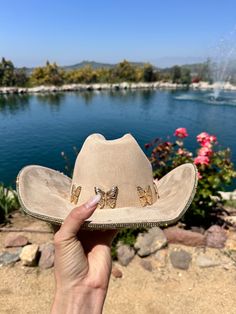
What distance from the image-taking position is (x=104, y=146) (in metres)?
1.89

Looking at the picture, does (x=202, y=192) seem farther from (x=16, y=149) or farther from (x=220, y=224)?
(x=16, y=149)

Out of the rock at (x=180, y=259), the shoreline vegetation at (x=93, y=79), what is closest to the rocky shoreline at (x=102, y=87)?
the shoreline vegetation at (x=93, y=79)

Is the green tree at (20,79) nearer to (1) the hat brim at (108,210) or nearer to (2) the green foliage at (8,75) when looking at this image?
(2) the green foliage at (8,75)

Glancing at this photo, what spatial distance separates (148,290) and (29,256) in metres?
2.03

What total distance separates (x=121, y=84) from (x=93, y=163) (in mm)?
69261

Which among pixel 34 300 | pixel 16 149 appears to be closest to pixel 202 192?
pixel 34 300

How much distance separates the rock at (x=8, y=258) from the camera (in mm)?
4488

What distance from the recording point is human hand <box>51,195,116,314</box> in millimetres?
1541

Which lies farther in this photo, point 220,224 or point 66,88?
point 66,88

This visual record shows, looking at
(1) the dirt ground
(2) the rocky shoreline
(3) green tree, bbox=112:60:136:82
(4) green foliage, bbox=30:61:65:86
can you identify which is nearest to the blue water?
(1) the dirt ground

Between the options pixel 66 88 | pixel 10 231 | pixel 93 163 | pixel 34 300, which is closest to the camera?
pixel 93 163

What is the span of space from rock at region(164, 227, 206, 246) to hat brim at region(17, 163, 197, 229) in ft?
10.1

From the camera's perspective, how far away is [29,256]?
4.38m

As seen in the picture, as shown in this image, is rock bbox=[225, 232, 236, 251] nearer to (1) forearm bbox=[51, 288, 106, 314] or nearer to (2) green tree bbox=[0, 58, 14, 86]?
(1) forearm bbox=[51, 288, 106, 314]
